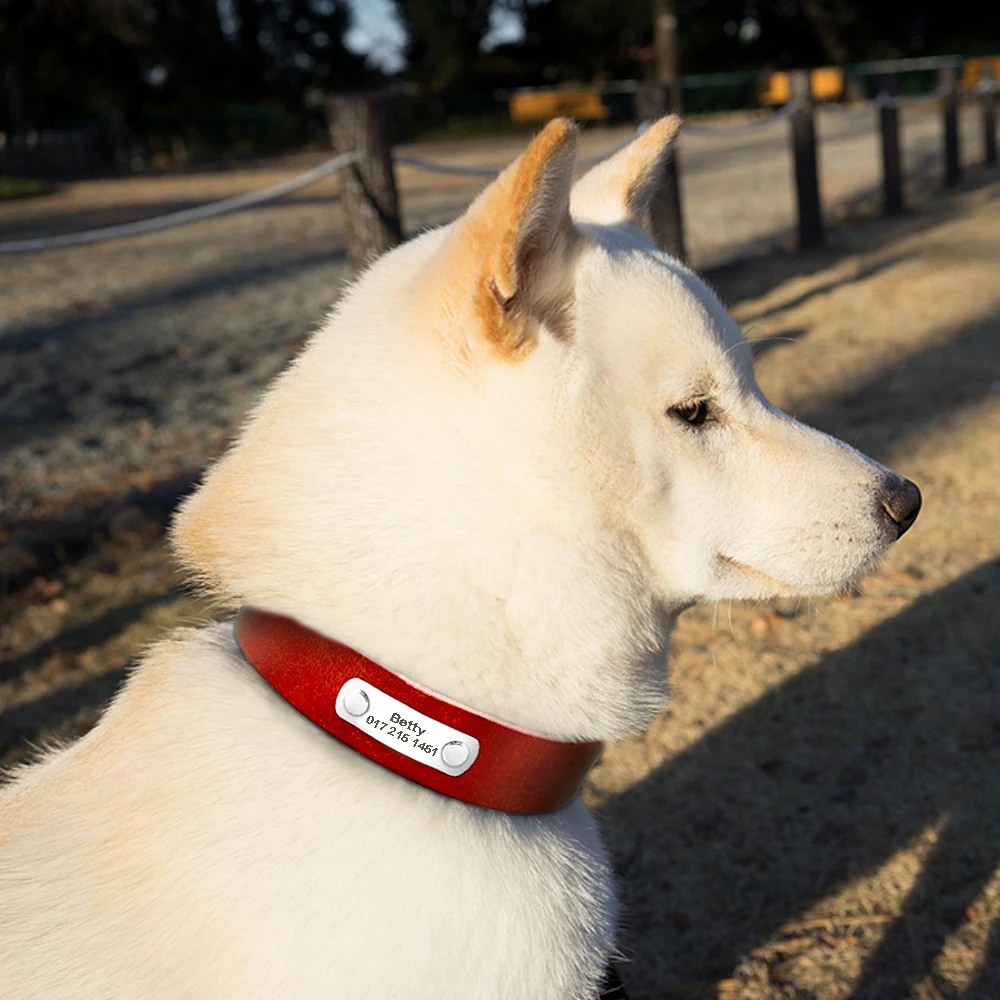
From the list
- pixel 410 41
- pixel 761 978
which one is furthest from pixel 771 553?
pixel 410 41

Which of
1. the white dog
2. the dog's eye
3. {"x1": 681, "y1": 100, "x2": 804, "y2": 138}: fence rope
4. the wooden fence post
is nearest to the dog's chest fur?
the white dog

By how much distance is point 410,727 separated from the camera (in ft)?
4.48

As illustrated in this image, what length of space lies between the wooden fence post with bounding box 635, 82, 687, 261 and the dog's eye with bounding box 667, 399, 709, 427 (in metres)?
4.65

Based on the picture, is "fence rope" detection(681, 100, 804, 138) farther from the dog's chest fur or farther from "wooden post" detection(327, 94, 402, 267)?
the dog's chest fur

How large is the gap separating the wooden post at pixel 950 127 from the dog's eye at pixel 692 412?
11.2 m

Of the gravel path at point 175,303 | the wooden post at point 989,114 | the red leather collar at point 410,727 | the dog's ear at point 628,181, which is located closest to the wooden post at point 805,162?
the gravel path at point 175,303

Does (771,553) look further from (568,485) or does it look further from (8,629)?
(8,629)

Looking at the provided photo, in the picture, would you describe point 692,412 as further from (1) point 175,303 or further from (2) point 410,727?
(1) point 175,303

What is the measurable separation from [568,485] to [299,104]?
97.6ft

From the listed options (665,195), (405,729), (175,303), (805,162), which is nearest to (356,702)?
(405,729)

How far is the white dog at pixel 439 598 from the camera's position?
1.33 metres

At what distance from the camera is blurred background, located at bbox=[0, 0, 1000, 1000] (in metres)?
2.45

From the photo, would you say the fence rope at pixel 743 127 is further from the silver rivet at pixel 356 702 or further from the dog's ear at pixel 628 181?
the silver rivet at pixel 356 702

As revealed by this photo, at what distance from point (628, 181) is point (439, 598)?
2.72 ft
